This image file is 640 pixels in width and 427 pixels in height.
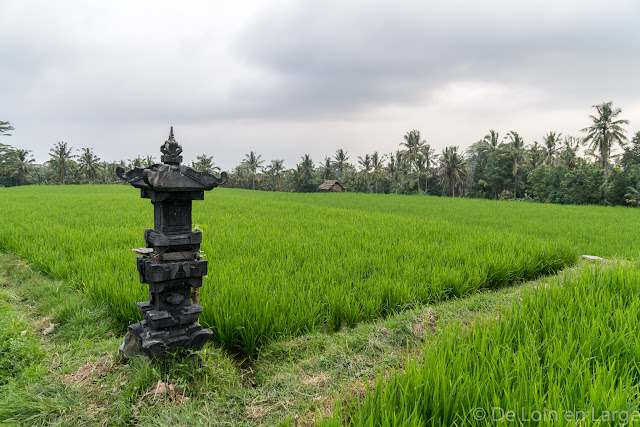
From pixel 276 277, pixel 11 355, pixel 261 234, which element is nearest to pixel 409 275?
pixel 276 277

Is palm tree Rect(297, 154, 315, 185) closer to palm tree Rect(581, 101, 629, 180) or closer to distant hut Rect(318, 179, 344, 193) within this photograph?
distant hut Rect(318, 179, 344, 193)

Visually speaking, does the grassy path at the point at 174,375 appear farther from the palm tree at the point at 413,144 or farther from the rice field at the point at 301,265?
the palm tree at the point at 413,144

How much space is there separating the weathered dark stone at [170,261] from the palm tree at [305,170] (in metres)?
42.4

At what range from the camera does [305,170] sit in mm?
44906

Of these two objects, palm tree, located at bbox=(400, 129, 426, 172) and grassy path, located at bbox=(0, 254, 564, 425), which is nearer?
grassy path, located at bbox=(0, 254, 564, 425)

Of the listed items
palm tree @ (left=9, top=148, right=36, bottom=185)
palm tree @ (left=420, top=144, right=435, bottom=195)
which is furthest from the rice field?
palm tree @ (left=9, top=148, right=36, bottom=185)

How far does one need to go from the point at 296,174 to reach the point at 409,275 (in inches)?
1666

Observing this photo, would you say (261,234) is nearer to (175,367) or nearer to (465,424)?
(175,367)

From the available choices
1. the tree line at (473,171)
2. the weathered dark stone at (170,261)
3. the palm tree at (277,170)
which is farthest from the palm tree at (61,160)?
the weathered dark stone at (170,261)

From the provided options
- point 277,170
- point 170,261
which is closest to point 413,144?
point 277,170

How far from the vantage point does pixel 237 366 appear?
2689mm

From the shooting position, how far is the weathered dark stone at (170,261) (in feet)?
7.68

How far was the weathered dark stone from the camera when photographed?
7.68 feet

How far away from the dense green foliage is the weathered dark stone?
1.39 m
